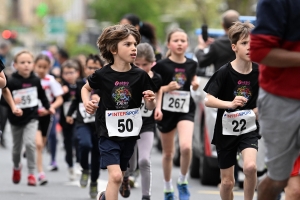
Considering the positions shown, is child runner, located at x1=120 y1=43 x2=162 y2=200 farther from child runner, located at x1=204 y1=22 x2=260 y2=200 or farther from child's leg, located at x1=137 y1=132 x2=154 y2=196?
child runner, located at x1=204 y1=22 x2=260 y2=200

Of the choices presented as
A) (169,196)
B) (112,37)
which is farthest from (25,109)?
(112,37)

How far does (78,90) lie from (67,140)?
2.15 metres

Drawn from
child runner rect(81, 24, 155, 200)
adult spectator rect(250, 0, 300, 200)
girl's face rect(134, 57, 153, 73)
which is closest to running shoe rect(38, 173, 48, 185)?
girl's face rect(134, 57, 153, 73)

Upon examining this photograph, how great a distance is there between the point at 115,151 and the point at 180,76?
2.54 meters

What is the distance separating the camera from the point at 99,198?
8.68 metres

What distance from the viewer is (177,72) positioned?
10.8 m

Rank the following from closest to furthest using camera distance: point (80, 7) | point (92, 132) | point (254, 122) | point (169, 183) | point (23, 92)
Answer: point (254, 122) → point (169, 183) → point (92, 132) → point (23, 92) → point (80, 7)

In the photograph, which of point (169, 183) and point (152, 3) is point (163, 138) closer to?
point (169, 183)

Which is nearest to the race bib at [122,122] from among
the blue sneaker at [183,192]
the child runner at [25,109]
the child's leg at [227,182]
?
the child's leg at [227,182]

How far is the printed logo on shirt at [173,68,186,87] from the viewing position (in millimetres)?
10750

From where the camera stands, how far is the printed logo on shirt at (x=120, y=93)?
8445 mm

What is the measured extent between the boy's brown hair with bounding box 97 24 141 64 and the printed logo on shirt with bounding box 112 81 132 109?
11.7 inches

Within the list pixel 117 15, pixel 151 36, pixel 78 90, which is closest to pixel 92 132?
pixel 78 90

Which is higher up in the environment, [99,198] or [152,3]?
[99,198]
